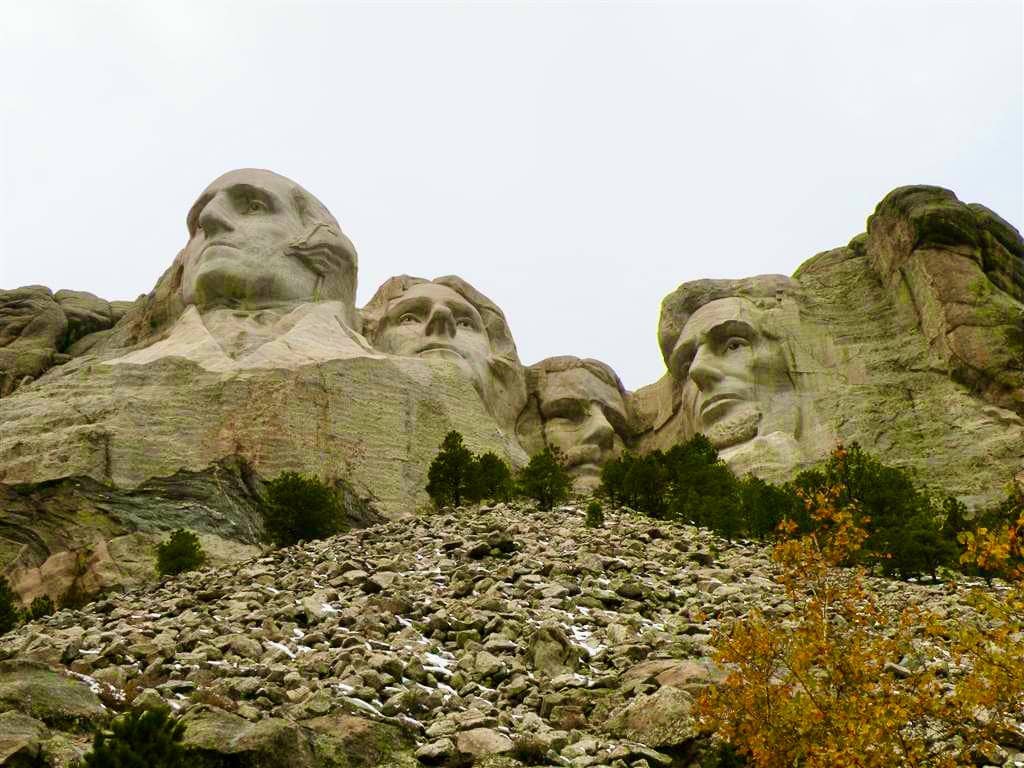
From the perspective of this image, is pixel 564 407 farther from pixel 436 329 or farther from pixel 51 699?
pixel 51 699

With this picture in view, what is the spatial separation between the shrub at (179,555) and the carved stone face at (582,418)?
19914 mm

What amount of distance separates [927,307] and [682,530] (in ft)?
63.0

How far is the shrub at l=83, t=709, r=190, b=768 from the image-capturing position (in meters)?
9.80

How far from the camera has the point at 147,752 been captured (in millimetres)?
10094

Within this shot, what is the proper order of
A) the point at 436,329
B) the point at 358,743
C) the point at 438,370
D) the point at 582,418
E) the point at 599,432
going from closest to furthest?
the point at 358,743 → the point at 438,370 → the point at 436,329 → the point at 599,432 → the point at 582,418

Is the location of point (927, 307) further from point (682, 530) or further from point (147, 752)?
point (147, 752)

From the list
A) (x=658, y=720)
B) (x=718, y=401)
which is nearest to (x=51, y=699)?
(x=658, y=720)

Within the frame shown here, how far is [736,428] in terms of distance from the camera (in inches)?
1686

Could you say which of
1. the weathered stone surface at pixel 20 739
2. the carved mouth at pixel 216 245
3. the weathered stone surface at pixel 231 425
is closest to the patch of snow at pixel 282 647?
the weathered stone surface at pixel 20 739

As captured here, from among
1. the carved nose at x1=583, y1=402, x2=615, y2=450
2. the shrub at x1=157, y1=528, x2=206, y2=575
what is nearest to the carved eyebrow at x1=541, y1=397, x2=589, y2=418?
the carved nose at x1=583, y1=402, x2=615, y2=450

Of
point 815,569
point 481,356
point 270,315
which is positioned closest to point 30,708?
point 815,569

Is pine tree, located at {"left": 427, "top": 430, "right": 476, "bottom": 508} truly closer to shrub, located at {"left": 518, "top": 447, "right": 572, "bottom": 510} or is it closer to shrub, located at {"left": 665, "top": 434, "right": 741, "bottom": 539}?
shrub, located at {"left": 518, "top": 447, "right": 572, "bottom": 510}

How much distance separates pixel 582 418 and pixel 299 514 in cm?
2187

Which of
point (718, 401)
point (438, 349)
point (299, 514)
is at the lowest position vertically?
point (299, 514)
